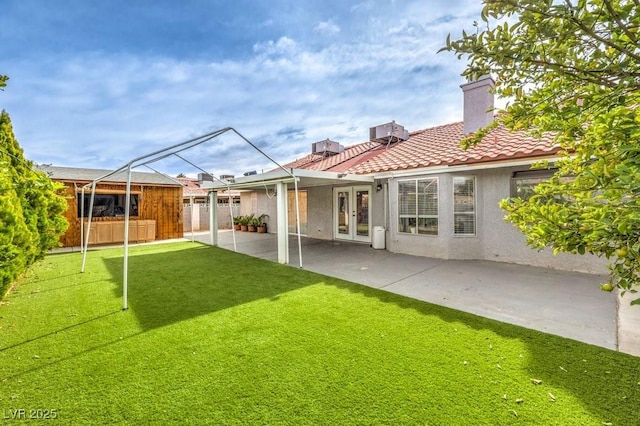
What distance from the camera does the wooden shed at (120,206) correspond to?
12.9 meters

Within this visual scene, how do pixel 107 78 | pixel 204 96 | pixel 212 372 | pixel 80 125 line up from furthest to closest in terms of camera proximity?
pixel 80 125 < pixel 204 96 < pixel 107 78 < pixel 212 372

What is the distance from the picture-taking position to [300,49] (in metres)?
10.1

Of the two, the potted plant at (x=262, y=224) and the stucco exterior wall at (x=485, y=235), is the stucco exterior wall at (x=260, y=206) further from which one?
the stucco exterior wall at (x=485, y=235)

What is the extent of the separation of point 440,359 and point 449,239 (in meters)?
6.39

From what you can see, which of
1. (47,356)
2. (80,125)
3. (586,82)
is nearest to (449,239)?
(586,82)

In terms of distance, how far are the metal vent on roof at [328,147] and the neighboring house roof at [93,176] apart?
8.18m

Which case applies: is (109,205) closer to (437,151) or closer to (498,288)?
(437,151)

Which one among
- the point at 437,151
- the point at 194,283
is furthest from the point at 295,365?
the point at 437,151

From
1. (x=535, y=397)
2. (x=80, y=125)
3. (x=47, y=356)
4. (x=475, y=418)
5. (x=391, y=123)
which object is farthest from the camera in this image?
(x=391, y=123)

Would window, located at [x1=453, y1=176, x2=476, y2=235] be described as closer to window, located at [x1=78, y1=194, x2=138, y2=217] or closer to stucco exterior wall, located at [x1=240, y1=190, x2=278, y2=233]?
stucco exterior wall, located at [x1=240, y1=190, x2=278, y2=233]

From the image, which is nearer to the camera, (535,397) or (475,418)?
(475,418)

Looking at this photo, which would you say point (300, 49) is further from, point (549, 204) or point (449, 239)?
point (549, 204)

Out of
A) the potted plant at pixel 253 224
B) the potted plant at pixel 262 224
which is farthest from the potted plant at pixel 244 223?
the potted plant at pixel 262 224

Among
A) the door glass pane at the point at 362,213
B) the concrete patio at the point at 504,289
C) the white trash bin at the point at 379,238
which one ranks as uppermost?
the door glass pane at the point at 362,213
